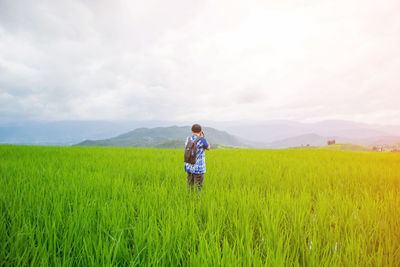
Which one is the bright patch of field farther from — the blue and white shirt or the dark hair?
the dark hair

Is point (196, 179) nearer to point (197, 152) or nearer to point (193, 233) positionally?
point (197, 152)

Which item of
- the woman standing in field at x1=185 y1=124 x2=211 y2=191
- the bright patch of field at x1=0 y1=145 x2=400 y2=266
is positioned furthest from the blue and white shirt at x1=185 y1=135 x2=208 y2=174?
the bright patch of field at x1=0 y1=145 x2=400 y2=266

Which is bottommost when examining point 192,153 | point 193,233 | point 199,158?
point 193,233

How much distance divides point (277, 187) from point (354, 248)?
225cm

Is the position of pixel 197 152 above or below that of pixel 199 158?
above

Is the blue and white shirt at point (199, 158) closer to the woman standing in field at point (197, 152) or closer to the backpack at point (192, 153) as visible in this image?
the woman standing in field at point (197, 152)

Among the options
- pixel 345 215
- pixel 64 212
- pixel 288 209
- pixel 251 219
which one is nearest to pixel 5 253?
pixel 64 212

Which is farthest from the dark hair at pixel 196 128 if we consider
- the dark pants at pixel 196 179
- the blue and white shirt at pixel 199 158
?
the dark pants at pixel 196 179

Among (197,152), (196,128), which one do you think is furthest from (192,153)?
(196,128)

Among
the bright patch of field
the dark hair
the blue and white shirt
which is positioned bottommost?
the bright patch of field

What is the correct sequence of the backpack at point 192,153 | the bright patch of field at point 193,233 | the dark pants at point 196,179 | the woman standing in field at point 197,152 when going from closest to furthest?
1. the bright patch of field at point 193,233
2. the backpack at point 192,153
3. the woman standing in field at point 197,152
4. the dark pants at point 196,179

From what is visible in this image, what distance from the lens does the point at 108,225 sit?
1774 millimetres

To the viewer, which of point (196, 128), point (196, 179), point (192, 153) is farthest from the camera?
point (196, 179)

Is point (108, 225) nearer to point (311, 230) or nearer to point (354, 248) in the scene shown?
point (311, 230)
